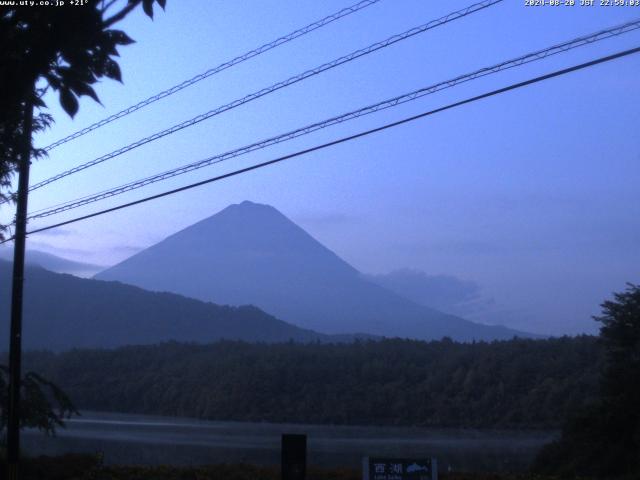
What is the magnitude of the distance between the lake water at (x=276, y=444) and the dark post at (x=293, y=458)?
6846mm

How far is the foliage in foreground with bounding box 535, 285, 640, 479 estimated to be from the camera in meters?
19.7

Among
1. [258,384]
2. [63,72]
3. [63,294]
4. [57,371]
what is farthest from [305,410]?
[63,294]

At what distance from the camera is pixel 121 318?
82188 mm

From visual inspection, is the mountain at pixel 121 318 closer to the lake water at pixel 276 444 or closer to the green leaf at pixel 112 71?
the lake water at pixel 276 444

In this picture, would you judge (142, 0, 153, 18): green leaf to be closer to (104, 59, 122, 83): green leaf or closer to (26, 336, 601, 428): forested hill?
(104, 59, 122, 83): green leaf

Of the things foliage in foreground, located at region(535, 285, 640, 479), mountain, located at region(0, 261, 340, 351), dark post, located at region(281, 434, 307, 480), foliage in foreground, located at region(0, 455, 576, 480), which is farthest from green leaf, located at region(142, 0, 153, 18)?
mountain, located at region(0, 261, 340, 351)

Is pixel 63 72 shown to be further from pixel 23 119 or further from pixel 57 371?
pixel 57 371

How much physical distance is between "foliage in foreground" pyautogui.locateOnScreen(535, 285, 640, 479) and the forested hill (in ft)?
20.1

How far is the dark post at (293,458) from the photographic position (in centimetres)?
1240

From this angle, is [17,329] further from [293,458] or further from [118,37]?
[118,37]

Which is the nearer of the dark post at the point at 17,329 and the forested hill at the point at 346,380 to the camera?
the dark post at the point at 17,329

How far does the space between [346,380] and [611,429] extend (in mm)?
25142

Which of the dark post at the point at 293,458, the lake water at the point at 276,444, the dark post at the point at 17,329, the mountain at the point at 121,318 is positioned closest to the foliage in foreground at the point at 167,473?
the dark post at the point at 17,329

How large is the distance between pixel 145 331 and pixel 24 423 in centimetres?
6376
